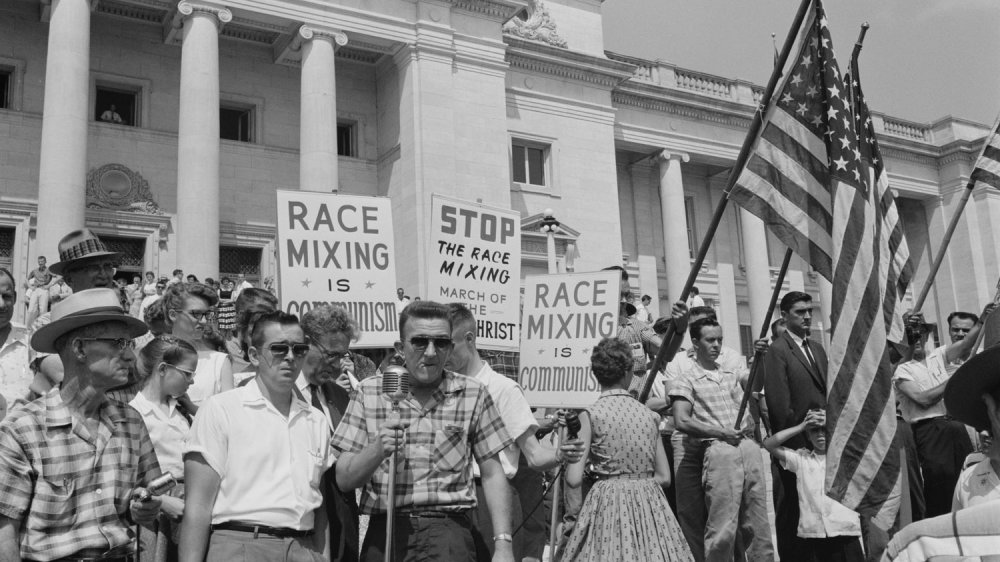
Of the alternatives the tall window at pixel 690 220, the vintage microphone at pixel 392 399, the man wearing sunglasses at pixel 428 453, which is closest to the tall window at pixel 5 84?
the man wearing sunglasses at pixel 428 453

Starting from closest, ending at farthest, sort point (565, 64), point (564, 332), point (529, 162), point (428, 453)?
point (428, 453) → point (564, 332) → point (529, 162) → point (565, 64)

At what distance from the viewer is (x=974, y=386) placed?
3.43 metres

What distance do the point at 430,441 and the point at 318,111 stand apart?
1936cm

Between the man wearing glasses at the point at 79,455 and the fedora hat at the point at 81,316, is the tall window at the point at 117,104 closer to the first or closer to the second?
the fedora hat at the point at 81,316

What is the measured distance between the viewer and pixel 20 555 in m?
3.48

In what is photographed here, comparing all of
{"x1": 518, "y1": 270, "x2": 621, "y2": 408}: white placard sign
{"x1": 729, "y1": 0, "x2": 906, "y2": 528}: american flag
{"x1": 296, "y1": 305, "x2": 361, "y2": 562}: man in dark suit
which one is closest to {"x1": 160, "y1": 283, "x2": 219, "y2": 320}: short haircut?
{"x1": 296, "y1": 305, "x2": 361, "y2": 562}: man in dark suit

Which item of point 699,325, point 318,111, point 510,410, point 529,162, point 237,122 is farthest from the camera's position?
point 529,162

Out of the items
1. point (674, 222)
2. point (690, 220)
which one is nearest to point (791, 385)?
point (674, 222)

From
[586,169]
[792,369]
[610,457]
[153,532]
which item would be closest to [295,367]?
[153,532]

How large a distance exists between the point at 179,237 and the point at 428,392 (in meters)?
17.4

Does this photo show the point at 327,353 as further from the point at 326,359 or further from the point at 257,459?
the point at 257,459

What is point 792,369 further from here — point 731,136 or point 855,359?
point 731,136

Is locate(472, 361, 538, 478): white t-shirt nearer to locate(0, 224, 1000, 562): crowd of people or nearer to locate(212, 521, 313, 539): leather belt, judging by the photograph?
locate(0, 224, 1000, 562): crowd of people

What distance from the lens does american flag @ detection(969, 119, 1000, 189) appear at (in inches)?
428
